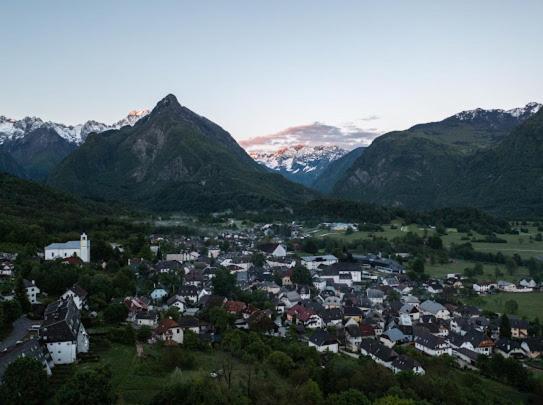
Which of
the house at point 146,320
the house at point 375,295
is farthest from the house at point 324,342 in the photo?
the house at point 375,295

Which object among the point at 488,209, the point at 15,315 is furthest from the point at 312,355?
the point at 488,209

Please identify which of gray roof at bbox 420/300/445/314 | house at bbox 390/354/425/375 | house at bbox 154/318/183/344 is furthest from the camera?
gray roof at bbox 420/300/445/314

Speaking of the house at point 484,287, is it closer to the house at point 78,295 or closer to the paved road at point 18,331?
the house at point 78,295

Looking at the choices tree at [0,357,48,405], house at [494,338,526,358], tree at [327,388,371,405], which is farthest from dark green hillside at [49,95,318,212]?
tree at [0,357,48,405]

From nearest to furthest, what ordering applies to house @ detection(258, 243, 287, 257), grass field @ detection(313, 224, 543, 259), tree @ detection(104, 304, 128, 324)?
tree @ detection(104, 304, 128, 324) → house @ detection(258, 243, 287, 257) → grass field @ detection(313, 224, 543, 259)

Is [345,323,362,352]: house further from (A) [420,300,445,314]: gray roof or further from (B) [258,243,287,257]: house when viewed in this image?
(B) [258,243,287,257]: house

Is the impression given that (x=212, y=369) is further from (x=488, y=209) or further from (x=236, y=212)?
(x=488, y=209)

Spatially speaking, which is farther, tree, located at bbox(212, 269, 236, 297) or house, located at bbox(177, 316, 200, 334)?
tree, located at bbox(212, 269, 236, 297)

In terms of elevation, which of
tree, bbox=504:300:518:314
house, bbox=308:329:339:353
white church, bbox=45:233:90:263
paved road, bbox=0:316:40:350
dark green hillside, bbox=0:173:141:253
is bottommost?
tree, bbox=504:300:518:314
